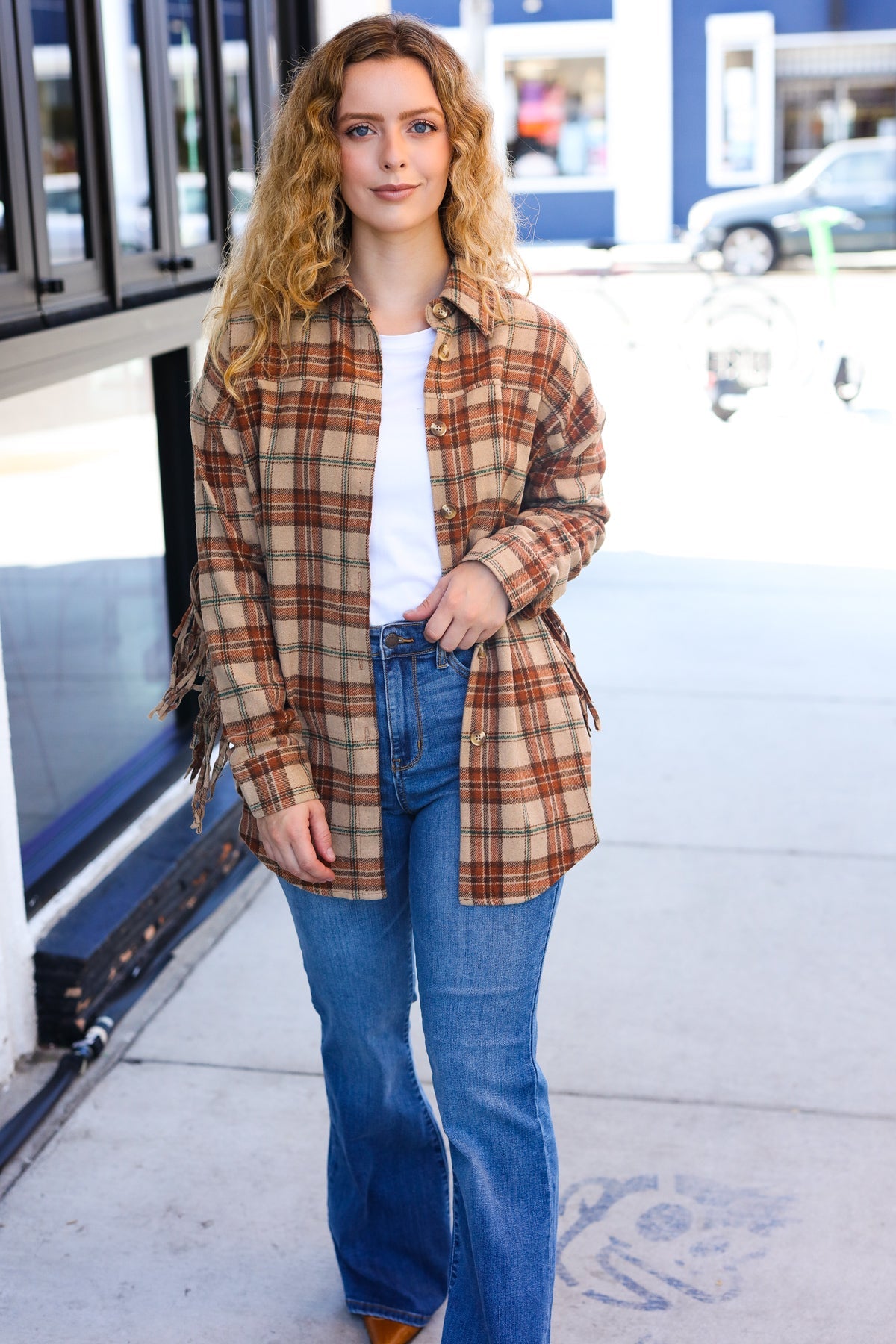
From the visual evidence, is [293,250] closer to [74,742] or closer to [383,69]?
[383,69]

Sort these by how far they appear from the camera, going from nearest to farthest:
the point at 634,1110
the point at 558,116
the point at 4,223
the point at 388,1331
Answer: the point at 388,1331
the point at 634,1110
the point at 4,223
the point at 558,116

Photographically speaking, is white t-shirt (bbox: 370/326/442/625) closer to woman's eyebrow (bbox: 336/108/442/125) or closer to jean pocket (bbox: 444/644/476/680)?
jean pocket (bbox: 444/644/476/680)

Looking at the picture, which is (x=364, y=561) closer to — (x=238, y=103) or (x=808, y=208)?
(x=238, y=103)

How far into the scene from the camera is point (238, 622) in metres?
1.98

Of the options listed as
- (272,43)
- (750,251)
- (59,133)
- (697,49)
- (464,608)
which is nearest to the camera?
(464,608)

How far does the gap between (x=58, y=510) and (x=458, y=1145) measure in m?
2.97

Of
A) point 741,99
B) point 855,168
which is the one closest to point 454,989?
point 855,168

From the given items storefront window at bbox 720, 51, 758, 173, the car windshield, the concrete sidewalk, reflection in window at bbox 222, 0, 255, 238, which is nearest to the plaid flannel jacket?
the concrete sidewalk

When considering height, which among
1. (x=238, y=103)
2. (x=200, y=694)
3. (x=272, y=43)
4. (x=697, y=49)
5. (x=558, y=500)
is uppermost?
(x=697, y=49)

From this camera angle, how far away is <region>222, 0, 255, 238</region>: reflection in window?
4422mm

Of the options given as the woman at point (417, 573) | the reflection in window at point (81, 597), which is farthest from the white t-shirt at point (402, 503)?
the reflection in window at point (81, 597)

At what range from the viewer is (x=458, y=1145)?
195 cm

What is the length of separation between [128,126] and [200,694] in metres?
2.44

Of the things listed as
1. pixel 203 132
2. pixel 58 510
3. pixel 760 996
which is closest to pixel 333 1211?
pixel 760 996
